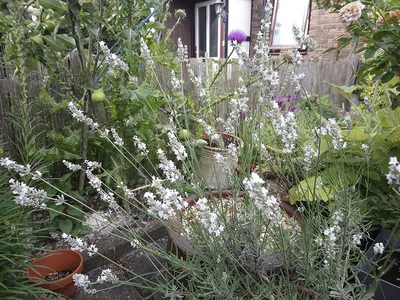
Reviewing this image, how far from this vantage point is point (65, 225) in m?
1.60

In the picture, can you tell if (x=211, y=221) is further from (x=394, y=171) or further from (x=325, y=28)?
(x=325, y=28)

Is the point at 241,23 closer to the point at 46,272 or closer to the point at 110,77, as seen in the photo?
the point at 110,77

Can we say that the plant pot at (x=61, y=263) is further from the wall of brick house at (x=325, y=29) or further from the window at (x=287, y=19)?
the window at (x=287, y=19)

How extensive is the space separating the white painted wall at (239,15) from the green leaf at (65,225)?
21.4 ft

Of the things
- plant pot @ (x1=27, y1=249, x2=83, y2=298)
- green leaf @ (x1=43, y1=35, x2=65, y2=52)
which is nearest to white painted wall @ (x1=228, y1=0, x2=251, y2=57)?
green leaf @ (x1=43, y1=35, x2=65, y2=52)

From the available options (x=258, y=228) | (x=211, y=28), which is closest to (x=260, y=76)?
(x=258, y=228)

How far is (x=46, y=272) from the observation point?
143 centimetres

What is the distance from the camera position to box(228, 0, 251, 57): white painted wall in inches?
277

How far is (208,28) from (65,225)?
7.06 metres

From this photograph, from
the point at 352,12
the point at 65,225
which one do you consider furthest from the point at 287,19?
the point at 65,225

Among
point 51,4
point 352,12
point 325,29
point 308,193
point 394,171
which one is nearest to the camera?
point 394,171

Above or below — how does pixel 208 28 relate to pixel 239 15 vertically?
below

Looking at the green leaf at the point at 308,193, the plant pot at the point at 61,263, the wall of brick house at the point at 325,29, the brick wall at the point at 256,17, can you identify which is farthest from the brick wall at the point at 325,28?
the plant pot at the point at 61,263

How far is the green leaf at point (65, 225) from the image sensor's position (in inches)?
62.3
